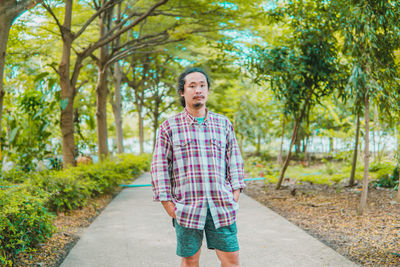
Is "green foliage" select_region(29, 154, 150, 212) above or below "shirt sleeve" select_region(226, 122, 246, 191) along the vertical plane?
below

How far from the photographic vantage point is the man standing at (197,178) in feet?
7.83

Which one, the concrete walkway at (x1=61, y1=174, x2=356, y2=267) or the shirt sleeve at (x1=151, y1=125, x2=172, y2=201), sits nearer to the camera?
the shirt sleeve at (x1=151, y1=125, x2=172, y2=201)

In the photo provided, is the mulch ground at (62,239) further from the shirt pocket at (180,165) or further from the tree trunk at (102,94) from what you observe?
the tree trunk at (102,94)

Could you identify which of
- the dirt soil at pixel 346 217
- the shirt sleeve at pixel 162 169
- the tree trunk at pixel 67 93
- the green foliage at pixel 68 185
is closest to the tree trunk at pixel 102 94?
the tree trunk at pixel 67 93

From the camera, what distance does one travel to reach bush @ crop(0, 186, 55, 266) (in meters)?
3.37

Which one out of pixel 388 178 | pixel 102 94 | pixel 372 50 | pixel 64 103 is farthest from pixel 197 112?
pixel 102 94

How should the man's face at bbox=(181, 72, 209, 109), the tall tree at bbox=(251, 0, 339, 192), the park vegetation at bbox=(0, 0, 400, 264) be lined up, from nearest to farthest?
the man's face at bbox=(181, 72, 209, 109)
the park vegetation at bbox=(0, 0, 400, 264)
the tall tree at bbox=(251, 0, 339, 192)

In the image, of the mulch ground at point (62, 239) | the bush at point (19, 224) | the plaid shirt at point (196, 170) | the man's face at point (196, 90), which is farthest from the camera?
the mulch ground at point (62, 239)

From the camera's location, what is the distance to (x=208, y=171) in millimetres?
2436

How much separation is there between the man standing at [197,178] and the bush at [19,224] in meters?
1.68

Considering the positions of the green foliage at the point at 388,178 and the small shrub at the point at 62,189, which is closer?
the small shrub at the point at 62,189

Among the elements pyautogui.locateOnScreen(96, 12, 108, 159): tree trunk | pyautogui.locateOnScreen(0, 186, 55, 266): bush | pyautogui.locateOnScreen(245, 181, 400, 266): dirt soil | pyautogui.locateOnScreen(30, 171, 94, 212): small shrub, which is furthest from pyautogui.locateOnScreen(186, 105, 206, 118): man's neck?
pyautogui.locateOnScreen(96, 12, 108, 159): tree trunk

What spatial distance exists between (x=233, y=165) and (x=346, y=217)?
3874 mm

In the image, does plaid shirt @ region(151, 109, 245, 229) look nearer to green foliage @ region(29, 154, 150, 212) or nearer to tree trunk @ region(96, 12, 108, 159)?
green foliage @ region(29, 154, 150, 212)
